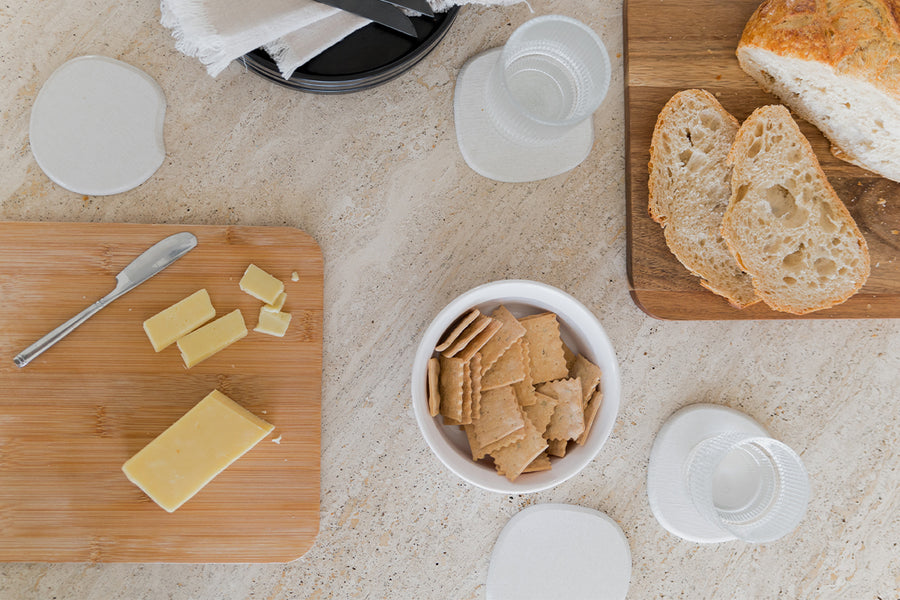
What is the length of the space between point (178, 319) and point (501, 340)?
49cm

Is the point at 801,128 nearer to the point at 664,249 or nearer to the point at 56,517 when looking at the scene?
the point at 664,249

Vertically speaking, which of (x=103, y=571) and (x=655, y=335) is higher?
(x=655, y=335)

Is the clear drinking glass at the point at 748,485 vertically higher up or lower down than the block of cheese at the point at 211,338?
lower down

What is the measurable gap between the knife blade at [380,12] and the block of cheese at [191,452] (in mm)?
595

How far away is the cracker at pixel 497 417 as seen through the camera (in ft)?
2.86

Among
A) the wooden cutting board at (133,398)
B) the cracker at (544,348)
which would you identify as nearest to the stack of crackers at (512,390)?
the cracker at (544,348)

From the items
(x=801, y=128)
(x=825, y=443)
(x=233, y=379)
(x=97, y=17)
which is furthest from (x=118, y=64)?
(x=825, y=443)

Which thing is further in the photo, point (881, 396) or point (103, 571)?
point (881, 396)

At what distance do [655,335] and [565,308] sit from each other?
0.22 metres

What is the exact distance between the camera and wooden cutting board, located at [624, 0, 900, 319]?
3.20ft

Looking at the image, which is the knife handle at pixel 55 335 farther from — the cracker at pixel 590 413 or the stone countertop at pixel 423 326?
the cracker at pixel 590 413

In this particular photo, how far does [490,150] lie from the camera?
39.3 inches

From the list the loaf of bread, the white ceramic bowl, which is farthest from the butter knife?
the loaf of bread

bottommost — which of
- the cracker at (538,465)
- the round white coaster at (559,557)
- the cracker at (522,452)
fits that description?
the round white coaster at (559,557)
